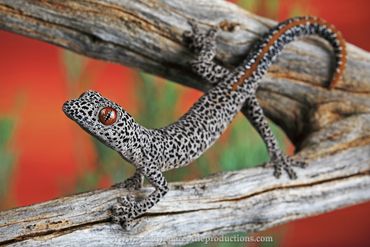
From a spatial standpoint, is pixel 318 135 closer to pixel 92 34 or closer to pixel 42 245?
pixel 92 34

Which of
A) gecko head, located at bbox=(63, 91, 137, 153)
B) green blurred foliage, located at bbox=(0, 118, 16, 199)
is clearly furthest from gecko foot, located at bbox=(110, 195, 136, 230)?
green blurred foliage, located at bbox=(0, 118, 16, 199)

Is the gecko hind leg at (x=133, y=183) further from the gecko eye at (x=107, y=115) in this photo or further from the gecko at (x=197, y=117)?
the gecko eye at (x=107, y=115)

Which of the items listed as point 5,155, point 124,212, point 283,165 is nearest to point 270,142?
point 283,165

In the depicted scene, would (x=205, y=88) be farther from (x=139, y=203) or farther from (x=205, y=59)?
(x=139, y=203)

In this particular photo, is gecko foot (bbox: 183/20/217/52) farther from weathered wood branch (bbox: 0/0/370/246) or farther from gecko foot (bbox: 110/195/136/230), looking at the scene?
gecko foot (bbox: 110/195/136/230)

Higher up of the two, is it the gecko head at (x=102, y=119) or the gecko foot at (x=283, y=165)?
the gecko foot at (x=283, y=165)

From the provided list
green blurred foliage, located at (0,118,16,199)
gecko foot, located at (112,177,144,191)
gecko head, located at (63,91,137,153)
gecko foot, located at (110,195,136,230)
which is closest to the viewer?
gecko head, located at (63,91,137,153)

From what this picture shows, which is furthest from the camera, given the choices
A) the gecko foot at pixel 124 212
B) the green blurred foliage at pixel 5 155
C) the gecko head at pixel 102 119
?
the green blurred foliage at pixel 5 155

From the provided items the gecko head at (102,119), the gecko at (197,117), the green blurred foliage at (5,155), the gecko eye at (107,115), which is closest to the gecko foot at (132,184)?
the gecko at (197,117)
